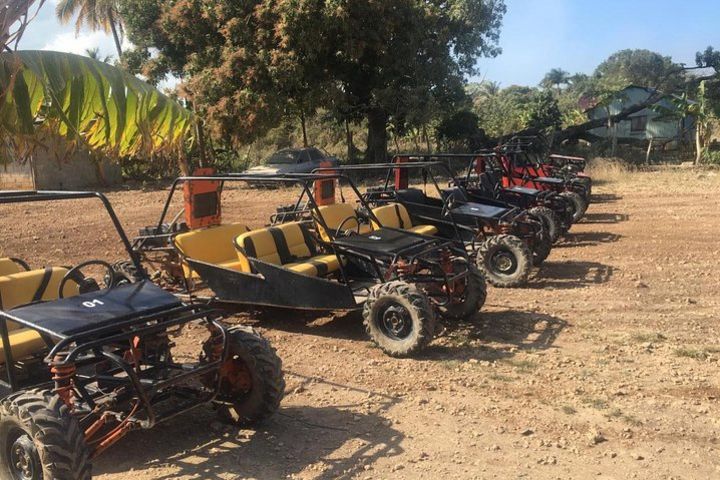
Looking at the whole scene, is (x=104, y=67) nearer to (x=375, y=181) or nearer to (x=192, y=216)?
(x=192, y=216)

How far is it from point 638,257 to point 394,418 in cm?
675

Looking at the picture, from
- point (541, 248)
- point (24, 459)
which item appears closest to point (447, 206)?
point (541, 248)

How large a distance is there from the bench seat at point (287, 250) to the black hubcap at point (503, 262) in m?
2.31

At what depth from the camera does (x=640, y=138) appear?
37.4 metres

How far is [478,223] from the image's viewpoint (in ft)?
30.5

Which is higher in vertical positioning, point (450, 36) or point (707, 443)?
point (450, 36)

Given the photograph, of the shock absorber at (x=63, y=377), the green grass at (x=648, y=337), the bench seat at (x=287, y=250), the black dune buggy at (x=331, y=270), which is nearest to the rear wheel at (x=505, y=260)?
the black dune buggy at (x=331, y=270)

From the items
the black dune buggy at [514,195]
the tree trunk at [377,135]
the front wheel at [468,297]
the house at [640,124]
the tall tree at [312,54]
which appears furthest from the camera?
the house at [640,124]

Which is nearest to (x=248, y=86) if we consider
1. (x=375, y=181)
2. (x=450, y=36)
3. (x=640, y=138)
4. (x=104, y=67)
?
(x=375, y=181)

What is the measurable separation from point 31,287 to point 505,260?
18.0 ft

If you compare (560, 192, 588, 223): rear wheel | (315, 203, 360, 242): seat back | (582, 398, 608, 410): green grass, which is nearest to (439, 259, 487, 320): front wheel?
(315, 203, 360, 242): seat back

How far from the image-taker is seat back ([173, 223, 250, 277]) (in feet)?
23.2

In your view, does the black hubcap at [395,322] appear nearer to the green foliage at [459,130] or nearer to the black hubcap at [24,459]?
the black hubcap at [24,459]

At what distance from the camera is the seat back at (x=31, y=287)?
4.88 meters
